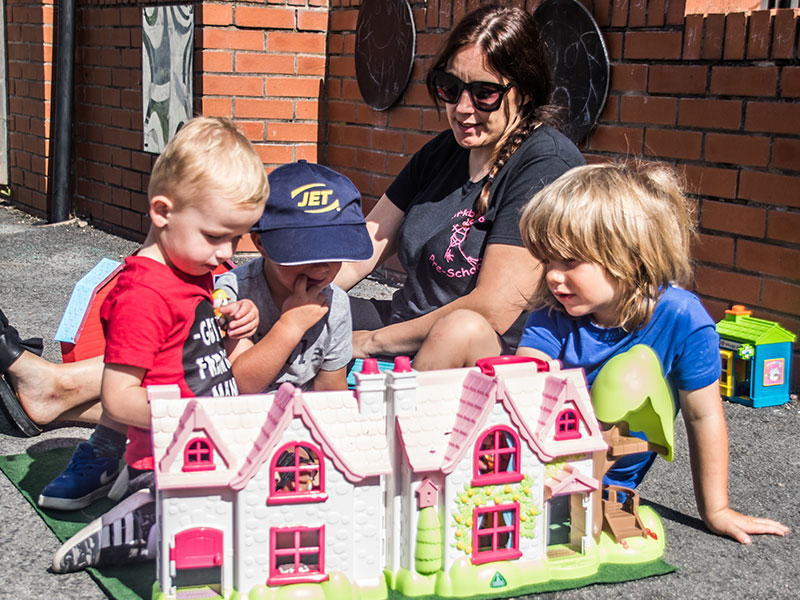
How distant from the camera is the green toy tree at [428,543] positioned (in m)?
2.17

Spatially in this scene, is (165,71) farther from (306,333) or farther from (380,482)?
(380,482)

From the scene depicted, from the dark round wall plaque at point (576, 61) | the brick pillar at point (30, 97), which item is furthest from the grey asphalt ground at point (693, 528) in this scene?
the brick pillar at point (30, 97)

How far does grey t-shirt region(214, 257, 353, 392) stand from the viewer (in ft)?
9.23

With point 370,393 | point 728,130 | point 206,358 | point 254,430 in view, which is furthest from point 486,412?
point 728,130

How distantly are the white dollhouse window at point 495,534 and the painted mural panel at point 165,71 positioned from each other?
15.3ft

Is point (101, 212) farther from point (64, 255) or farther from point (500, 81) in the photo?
point (500, 81)

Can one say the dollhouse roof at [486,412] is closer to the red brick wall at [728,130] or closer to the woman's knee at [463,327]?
the woman's knee at [463,327]

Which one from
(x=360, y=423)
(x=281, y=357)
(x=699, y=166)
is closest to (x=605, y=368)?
(x=360, y=423)

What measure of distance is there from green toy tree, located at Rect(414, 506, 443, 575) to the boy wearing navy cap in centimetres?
67

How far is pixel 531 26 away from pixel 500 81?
251 millimetres

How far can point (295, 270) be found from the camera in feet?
8.79

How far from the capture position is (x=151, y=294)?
7.63 feet

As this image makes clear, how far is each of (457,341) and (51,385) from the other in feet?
4.50

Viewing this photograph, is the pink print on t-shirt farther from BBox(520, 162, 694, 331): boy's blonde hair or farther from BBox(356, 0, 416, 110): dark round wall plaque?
BBox(356, 0, 416, 110): dark round wall plaque
